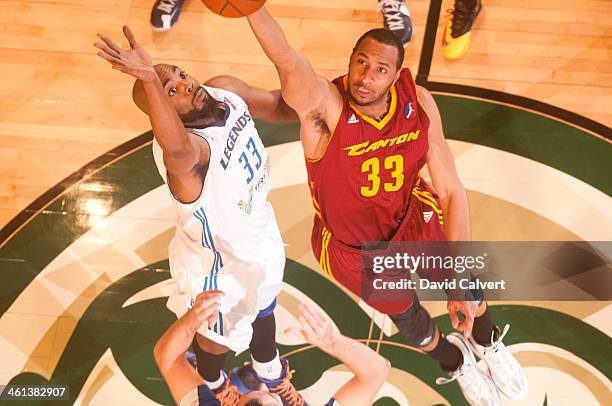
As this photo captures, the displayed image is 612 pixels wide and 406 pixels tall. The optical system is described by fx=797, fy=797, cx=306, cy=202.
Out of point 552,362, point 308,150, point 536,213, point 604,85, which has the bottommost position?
point 552,362

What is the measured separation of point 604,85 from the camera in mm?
5375

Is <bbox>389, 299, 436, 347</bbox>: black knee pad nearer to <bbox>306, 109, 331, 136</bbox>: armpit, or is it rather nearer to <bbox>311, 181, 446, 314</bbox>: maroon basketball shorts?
<bbox>311, 181, 446, 314</bbox>: maroon basketball shorts

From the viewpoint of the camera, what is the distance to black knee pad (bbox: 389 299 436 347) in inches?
167

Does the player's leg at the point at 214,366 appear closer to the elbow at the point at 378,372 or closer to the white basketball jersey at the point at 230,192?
the white basketball jersey at the point at 230,192

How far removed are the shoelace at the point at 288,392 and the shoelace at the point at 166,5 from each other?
9.19ft

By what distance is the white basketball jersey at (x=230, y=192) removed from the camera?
3.47m

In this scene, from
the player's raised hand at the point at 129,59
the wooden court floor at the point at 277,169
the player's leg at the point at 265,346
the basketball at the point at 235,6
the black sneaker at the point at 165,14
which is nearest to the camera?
the player's raised hand at the point at 129,59

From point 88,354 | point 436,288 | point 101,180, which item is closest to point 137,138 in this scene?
point 101,180

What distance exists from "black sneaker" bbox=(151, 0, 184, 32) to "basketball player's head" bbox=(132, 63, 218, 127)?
2360 millimetres

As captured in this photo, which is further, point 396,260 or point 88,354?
point 88,354

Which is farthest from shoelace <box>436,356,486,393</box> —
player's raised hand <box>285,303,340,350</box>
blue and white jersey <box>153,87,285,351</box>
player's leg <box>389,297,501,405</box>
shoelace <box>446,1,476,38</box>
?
shoelace <box>446,1,476,38</box>

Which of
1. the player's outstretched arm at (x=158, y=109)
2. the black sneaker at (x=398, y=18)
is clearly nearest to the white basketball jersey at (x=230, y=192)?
the player's outstretched arm at (x=158, y=109)

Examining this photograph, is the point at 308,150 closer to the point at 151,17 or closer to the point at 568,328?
the point at 568,328

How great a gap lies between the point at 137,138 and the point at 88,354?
147cm
